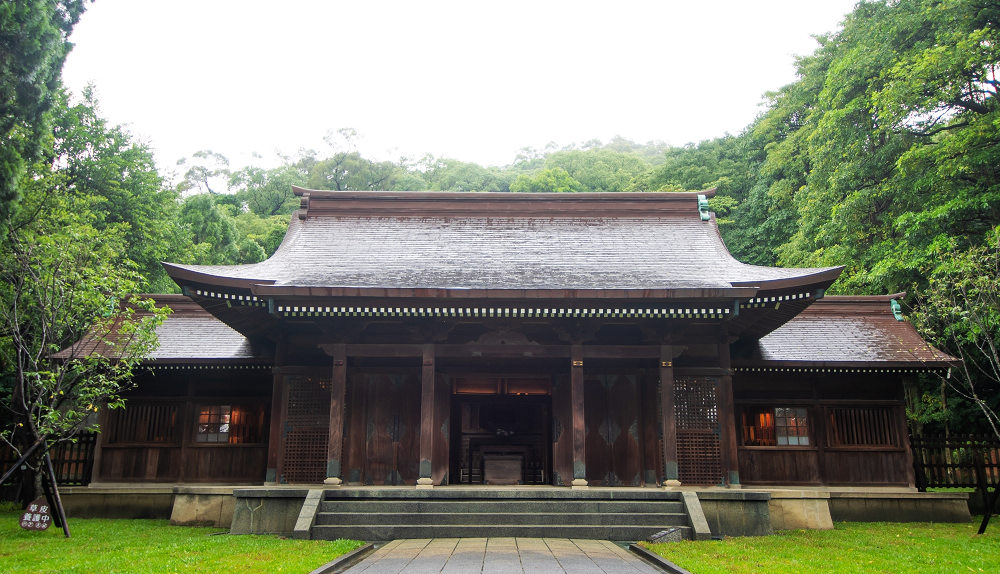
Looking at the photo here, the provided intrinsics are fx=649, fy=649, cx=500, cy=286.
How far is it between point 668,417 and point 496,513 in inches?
152

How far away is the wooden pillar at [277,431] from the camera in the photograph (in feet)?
42.1

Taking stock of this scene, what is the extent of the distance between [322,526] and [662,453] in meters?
6.68

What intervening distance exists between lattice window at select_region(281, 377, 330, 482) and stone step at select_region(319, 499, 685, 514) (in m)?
2.05

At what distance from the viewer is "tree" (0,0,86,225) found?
9672 millimetres

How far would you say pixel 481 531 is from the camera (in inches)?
406

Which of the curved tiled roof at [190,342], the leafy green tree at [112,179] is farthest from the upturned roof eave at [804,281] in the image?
the leafy green tree at [112,179]

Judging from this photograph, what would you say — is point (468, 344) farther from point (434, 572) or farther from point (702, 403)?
point (434, 572)

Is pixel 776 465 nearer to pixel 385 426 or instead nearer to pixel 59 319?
pixel 385 426

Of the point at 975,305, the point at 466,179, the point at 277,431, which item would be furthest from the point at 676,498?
the point at 466,179

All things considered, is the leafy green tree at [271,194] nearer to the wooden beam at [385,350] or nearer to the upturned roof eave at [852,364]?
the wooden beam at [385,350]

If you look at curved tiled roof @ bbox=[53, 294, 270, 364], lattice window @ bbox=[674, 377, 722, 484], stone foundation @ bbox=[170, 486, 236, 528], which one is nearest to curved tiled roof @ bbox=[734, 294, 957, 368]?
lattice window @ bbox=[674, 377, 722, 484]

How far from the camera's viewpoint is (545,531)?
33.6ft

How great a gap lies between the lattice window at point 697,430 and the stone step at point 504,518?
7.80ft

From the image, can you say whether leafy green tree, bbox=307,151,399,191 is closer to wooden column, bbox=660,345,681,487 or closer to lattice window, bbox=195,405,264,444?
lattice window, bbox=195,405,264,444
